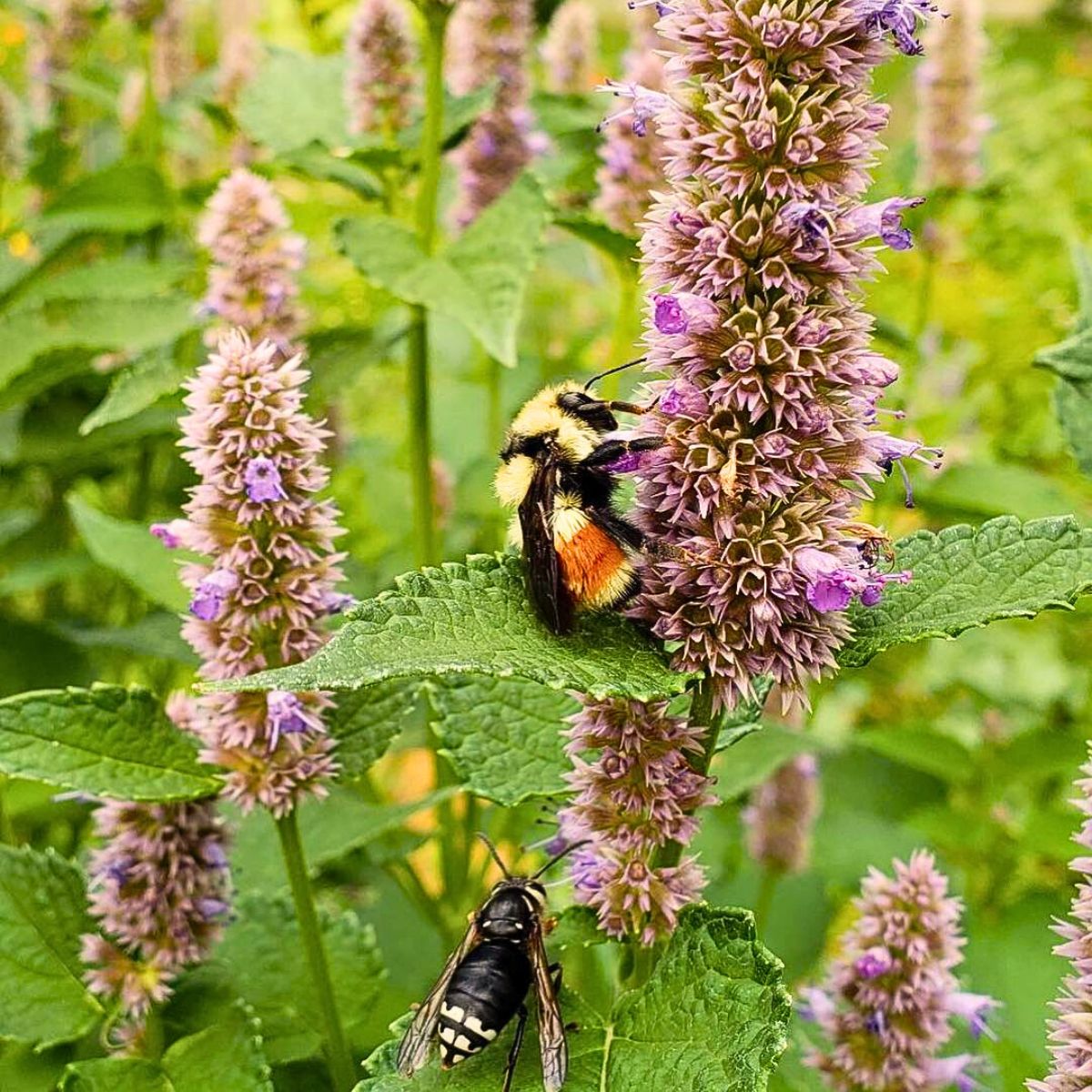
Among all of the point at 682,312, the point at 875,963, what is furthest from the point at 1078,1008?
the point at 682,312

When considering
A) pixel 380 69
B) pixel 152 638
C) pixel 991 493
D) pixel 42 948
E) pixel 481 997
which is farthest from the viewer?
pixel 991 493

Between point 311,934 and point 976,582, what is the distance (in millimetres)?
861

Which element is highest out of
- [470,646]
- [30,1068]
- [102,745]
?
[470,646]

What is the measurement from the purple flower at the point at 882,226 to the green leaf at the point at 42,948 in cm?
126

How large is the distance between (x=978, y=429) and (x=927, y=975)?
3.35 meters

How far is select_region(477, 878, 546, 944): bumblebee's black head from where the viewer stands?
1.37 meters

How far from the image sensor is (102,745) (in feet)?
5.07

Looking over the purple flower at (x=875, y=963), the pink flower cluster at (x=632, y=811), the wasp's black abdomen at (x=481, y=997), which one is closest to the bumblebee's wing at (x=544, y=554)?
the pink flower cluster at (x=632, y=811)

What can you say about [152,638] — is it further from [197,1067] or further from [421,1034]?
[421,1034]

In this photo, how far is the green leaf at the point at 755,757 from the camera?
6.85 feet

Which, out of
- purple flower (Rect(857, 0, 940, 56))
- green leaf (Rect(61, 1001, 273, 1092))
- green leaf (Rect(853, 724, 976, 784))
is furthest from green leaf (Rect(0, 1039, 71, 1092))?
green leaf (Rect(853, 724, 976, 784))

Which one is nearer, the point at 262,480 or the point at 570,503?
the point at 570,503

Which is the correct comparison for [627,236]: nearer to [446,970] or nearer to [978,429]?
[446,970]

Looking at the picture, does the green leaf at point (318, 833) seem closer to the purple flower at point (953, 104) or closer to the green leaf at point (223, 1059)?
the green leaf at point (223, 1059)
